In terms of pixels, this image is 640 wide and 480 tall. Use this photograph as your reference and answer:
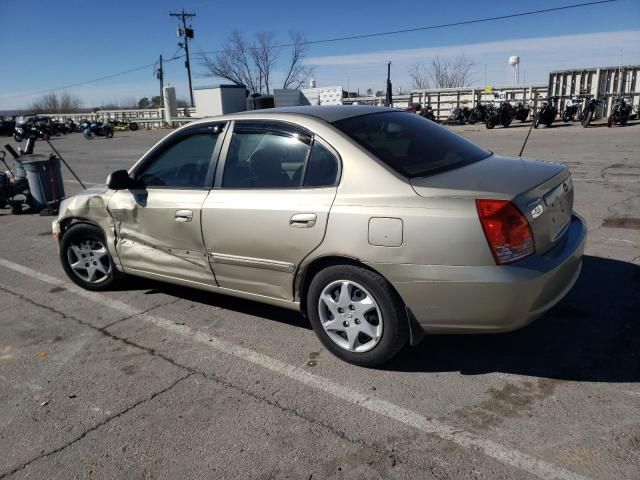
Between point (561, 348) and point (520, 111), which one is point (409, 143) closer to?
point (561, 348)

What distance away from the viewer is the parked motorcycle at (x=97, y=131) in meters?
36.5

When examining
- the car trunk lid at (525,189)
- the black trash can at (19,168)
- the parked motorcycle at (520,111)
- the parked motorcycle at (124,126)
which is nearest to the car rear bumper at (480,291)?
the car trunk lid at (525,189)

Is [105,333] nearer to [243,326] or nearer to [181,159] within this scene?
[243,326]

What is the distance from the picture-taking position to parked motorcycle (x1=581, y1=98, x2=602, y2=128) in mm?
20375

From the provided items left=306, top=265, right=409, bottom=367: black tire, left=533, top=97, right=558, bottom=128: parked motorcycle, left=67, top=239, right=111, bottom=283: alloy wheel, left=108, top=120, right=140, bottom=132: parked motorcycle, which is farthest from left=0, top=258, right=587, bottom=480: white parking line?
left=108, top=120, right=140, bottom=132: parked motorcycle

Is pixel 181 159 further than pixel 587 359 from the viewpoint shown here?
Yes

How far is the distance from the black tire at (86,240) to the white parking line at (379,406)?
384 millimetres

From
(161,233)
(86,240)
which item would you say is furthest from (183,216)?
(86,240)

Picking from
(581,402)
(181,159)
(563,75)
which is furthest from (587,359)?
(563,75)

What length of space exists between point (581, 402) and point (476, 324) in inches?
26.9

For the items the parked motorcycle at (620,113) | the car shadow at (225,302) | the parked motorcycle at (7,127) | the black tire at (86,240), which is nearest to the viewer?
the car shadow at (225,302)

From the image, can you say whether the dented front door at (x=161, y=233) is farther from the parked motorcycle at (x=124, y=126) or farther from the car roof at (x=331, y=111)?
the parked motorcycle at (x=124, y=126)

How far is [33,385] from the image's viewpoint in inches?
134

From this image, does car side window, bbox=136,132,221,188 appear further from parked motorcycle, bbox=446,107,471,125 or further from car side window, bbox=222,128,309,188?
parked motorcycle, bbox=446,107,471,125
